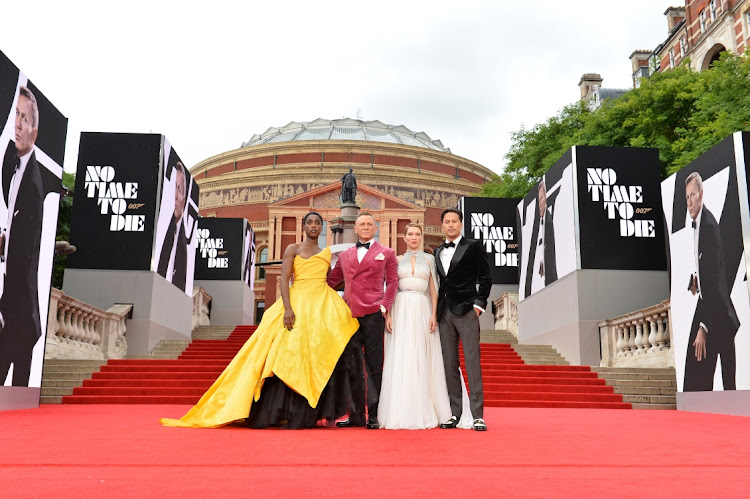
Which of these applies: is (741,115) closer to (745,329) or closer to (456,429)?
(745,329)

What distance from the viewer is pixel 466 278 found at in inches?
235

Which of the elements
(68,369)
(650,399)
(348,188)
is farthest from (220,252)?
(650,399)

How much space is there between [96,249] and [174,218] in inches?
78.6

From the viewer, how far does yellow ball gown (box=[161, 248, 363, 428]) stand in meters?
5.61

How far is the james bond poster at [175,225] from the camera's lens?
14859 mm

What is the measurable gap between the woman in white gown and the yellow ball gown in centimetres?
36

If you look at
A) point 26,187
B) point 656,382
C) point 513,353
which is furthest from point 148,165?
point 656,382

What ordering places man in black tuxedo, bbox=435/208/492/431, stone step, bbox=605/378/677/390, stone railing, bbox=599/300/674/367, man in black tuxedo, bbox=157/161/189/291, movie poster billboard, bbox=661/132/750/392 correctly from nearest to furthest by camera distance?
1. man in black tuxedo, bbox=435/208/492/431
2. movie poster billboard, bbox=661/132/750/392
3. stone step, bbox=605/378/677/390
4. stone railing, bbox=599/300/674/367
5. man in black tuxedo, bbox=157/161/189/291

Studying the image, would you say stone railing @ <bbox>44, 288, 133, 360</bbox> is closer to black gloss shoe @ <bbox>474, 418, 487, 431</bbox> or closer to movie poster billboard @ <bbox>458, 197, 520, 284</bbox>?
black gloss shoe @ <bbox>474, 418, 487, 431</bbox>

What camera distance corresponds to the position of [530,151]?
28.8 metres

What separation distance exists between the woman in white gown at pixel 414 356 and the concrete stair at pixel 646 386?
224 inches

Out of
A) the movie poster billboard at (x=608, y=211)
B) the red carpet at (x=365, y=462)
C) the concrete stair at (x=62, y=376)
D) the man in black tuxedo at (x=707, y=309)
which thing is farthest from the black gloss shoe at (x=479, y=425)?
the movie poster billboard at (x=608, y=211)

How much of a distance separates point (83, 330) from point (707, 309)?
1052 centimetres

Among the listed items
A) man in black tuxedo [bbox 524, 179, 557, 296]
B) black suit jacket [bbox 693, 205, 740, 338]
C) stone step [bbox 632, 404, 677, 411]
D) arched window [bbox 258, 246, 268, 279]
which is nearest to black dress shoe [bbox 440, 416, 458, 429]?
black suit jacket [bbox 693, 205, 740, 338]
